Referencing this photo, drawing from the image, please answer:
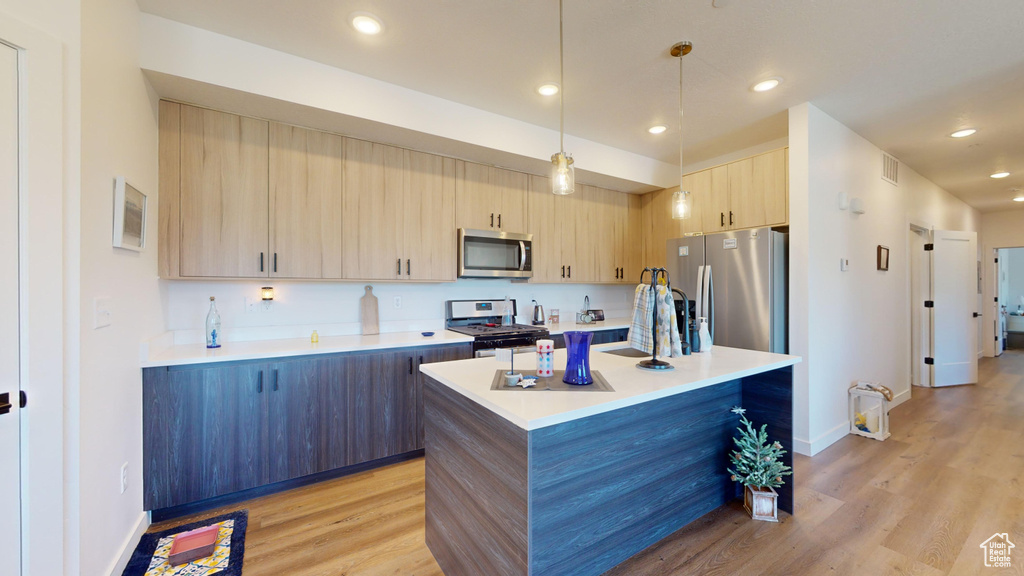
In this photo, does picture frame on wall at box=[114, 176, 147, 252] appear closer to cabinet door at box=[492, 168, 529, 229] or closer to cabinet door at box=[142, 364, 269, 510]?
cabinet door at box=[142, 364, 269, 510]

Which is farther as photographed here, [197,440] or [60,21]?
[197,440]

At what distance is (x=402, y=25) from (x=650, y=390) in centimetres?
220

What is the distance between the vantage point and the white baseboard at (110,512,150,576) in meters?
1.73

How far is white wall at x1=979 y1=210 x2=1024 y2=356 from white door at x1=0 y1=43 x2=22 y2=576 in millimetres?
10887

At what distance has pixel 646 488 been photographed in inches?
71.5

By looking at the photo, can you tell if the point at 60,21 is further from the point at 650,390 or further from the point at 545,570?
the point at 545,570

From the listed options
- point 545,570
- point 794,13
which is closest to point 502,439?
point 545,570

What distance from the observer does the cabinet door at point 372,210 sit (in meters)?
2.91

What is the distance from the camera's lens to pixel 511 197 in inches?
146

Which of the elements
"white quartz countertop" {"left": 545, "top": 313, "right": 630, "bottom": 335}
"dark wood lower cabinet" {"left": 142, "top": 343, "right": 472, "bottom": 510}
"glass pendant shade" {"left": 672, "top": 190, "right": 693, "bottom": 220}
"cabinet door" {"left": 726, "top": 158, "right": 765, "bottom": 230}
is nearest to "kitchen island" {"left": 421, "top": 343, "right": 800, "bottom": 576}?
"glass pendant shade" {"left": 672, "top": 190, "right": 693, "bottom": 220}

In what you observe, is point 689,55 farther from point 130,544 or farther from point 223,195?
point 130,544

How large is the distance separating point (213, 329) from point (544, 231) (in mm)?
2711

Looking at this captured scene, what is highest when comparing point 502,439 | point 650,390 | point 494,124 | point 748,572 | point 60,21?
point 494,124

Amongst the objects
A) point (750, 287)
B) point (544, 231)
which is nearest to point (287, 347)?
point (544, 231)
